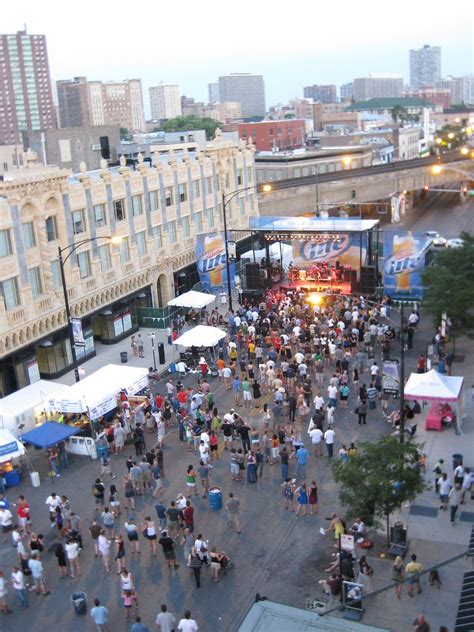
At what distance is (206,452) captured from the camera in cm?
2514

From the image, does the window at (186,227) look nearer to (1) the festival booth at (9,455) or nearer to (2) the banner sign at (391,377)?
(2) the banner sign at (391,377)

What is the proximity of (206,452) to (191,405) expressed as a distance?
16.8 ft

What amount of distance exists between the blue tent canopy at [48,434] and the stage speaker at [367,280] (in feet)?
79.1

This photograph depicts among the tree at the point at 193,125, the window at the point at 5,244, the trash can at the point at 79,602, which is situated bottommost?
the trash can at the point at 79,602

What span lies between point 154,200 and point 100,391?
20.2 m

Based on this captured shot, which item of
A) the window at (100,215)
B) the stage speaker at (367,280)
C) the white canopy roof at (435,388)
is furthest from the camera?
the stage speaker at (367,280)

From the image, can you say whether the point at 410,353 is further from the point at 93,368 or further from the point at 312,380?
the point at 93,368

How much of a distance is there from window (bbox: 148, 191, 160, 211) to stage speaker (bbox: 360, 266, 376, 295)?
13586 millimetres

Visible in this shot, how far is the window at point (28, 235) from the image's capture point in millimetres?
35000

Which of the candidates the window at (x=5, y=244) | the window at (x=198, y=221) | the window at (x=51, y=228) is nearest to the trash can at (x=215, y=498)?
the window at (x=5, y=244)

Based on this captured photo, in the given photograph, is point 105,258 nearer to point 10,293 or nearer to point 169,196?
point 169,196

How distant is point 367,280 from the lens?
46219 millimetres

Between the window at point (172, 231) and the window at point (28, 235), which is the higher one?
the window at point (28, 235)

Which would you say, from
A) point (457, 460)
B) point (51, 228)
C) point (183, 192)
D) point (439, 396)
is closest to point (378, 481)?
point (457, 460)
